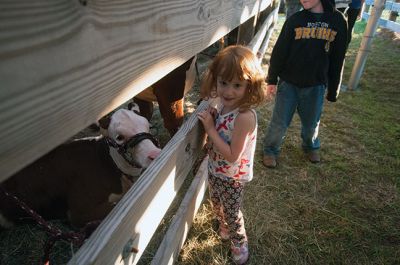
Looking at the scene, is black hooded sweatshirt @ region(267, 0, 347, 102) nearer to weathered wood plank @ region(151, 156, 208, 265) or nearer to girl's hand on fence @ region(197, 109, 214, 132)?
weathered wood plank @ region(151, 156, 208, 265)

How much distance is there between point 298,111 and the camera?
9.64ft

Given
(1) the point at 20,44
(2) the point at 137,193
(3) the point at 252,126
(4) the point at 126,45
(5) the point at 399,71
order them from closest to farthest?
(1) the point at 20,44, (4) the point at 126,45, (2) the point at 137,193, (3) the point at 252,126, (5) the point at 399,71

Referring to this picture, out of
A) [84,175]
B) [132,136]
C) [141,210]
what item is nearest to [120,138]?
[132,136]

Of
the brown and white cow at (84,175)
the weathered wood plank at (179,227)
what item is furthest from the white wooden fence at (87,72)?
the brown and white cow at (84,175)

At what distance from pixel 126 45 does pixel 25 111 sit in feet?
0.98

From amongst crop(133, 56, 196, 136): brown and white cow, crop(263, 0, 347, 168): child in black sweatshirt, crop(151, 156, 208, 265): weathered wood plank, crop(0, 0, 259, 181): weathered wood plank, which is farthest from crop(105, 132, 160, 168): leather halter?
crop(263, 0, 347, 168): child in black sweatshirt

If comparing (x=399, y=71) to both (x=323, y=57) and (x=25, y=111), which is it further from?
(x=25, y=111)

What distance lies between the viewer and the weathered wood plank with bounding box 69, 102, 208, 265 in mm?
720

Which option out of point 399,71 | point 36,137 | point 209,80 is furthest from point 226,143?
point 399,71

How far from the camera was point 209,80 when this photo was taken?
1574 millimetres

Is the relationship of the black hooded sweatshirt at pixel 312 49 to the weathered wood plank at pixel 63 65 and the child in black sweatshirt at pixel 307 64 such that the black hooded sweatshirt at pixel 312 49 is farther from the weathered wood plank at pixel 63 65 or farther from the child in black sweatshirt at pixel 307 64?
the weathered wood plank at pixel 63 65

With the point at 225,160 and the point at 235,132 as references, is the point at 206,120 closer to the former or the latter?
the point at 235,132

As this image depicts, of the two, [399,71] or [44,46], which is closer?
[44,46]

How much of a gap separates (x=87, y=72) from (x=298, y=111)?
2731mm
